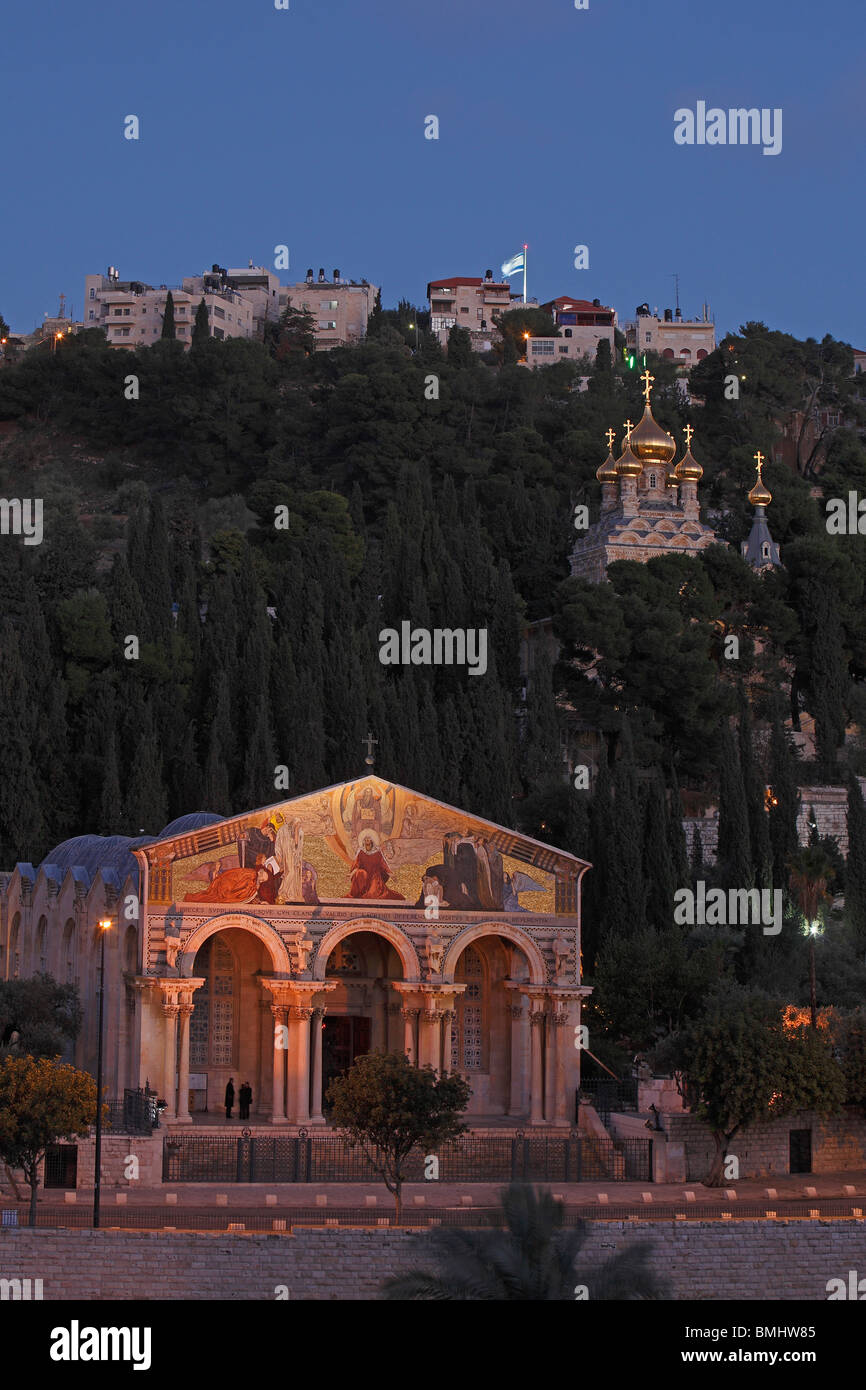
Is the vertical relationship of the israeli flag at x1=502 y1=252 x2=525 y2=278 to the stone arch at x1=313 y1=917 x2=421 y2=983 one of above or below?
above

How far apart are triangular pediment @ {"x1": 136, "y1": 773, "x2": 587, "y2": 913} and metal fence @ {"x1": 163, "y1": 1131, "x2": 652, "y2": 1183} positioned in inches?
224

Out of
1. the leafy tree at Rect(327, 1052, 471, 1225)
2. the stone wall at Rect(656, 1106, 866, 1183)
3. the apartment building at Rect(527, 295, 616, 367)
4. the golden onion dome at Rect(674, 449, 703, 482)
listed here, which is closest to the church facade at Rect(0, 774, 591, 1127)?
the stone wall at Rect(656, 1106, 866, 1183)

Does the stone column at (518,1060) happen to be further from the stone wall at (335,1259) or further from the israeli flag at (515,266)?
the israeli flag at (515,266)

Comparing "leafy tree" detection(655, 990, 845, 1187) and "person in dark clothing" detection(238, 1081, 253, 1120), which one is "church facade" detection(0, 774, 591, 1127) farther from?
"leafy tree" detection(655, 990, 845, 1187)

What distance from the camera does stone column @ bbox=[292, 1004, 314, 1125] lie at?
146 ft

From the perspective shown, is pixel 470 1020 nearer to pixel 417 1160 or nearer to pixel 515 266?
pixel 417 1160

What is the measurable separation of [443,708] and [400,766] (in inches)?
213

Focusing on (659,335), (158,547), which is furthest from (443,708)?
(659,335)

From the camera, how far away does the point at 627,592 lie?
80.8 meters

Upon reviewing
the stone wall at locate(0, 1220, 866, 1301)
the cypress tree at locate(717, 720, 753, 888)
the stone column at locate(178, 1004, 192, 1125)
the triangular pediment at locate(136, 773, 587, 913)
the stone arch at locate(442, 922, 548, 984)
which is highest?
the cypress tree at locate(717, 720, 753, 888)

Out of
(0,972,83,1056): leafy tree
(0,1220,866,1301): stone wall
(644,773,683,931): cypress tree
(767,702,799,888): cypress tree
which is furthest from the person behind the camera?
(767,702,799,888): cypress tree

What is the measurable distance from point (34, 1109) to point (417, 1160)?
9898mm

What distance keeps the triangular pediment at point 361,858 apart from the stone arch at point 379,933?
55 centimetres

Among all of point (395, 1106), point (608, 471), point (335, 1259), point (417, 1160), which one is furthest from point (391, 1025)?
point (608, 471)
